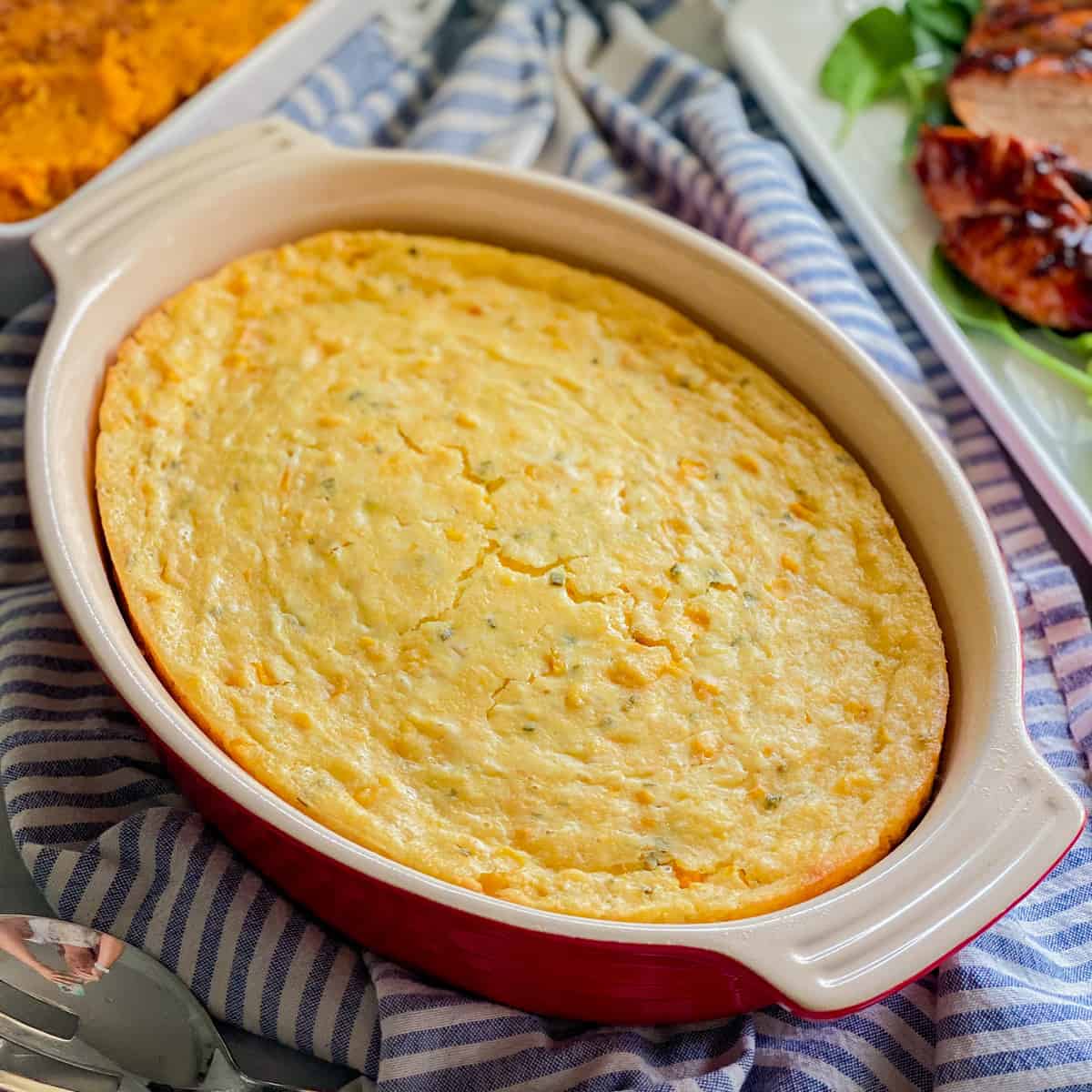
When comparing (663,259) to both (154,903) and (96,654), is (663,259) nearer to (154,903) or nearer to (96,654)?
(96,654)

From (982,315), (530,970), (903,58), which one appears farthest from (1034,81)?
(530,970)

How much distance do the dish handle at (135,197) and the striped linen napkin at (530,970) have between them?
0.36 meters

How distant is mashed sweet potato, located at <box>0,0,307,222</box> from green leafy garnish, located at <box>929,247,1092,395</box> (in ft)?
5.56

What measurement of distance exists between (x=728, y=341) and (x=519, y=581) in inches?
28.7

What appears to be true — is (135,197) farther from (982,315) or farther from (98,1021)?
(982,315)

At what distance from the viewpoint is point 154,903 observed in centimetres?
206

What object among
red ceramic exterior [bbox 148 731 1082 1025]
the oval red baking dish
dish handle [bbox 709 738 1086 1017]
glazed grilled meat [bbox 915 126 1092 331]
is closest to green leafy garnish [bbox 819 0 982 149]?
glazed grilled meat [bbox 915 126 1092 331]

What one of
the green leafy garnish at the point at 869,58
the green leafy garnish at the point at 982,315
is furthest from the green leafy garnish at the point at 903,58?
the green leafy garnish at the point at 982,315

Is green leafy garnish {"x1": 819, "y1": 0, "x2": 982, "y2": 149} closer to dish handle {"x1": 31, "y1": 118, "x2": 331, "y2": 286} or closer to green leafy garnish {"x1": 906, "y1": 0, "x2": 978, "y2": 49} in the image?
green leafy garnish {"x1": 906, "y1": 0, "x2": 978, "y2": 49}

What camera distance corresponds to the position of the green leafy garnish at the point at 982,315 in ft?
9.16

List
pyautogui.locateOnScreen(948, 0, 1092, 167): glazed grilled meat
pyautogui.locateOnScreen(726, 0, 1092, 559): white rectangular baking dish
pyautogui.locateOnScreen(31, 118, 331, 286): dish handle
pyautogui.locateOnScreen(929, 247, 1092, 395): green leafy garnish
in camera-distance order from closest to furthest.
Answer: pyautogui.locateOnScreen(31, 118, 331, 286): dish handle < pyautogui.locateOnScreen(726, 0, 1092, 559): white rectangular baking dish < pyautogui.locateOnScreen(929, 247, 1092, 395): green leafy garnish < pyautogui.locateOnScreen(948, 0, 1092, 167): glazed grilled meat

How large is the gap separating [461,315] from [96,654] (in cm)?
104

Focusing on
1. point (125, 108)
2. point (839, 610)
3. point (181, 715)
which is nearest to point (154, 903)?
point (181, 715)

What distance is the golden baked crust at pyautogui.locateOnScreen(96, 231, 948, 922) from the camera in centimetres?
194
